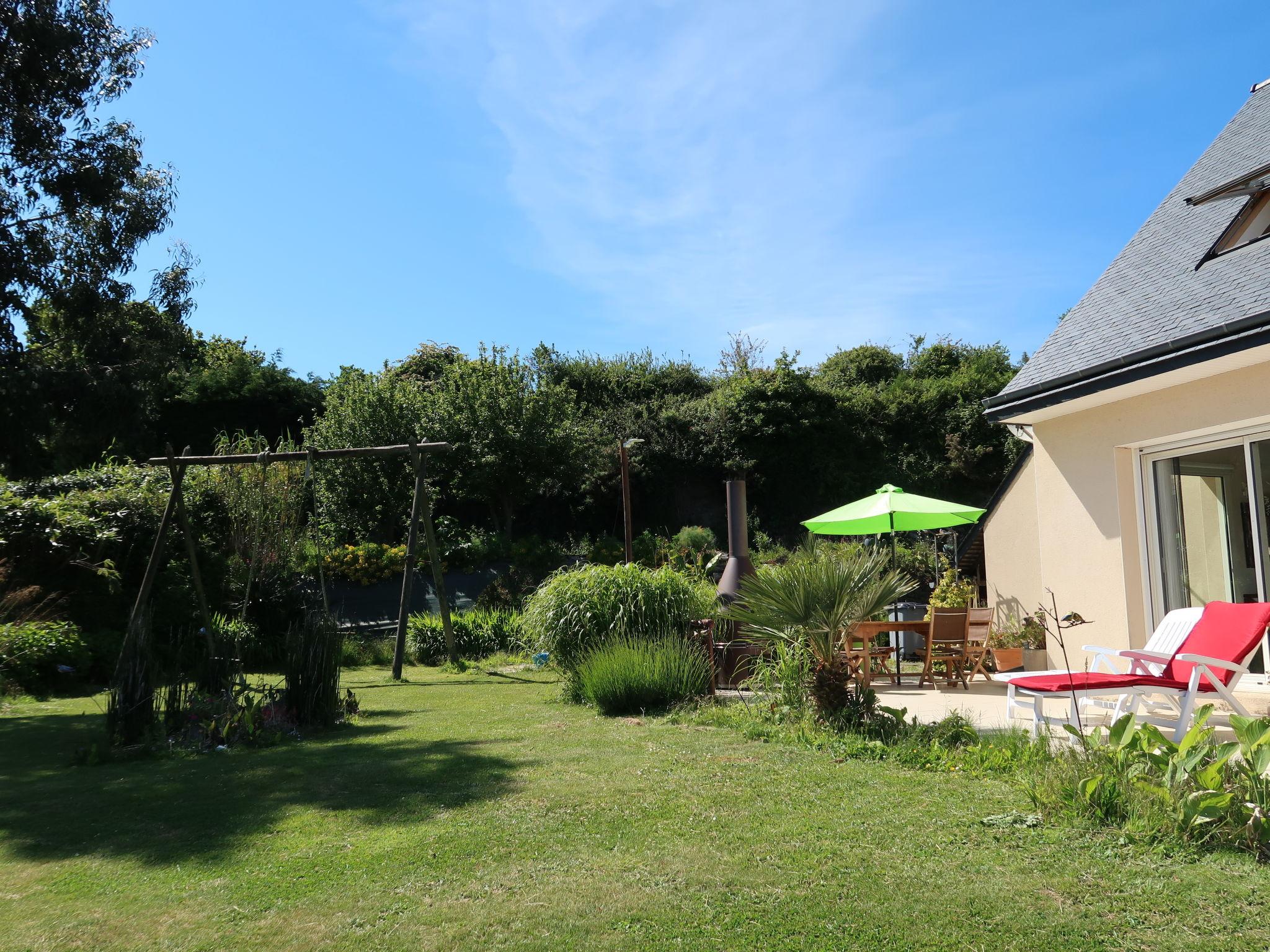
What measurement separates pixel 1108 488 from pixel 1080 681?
2.76 m

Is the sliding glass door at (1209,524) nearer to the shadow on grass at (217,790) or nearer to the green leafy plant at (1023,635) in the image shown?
the green leafy plant at (1023,635)

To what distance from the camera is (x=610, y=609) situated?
8969 mm

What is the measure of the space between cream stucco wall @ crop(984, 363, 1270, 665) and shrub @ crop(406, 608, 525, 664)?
7888mm

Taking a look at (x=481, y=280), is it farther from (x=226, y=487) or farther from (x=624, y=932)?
(x=624, y=932)

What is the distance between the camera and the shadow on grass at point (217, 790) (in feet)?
13.9

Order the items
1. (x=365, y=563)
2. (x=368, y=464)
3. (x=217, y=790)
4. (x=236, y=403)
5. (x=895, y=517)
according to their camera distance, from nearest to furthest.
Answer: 1. (x=217, y=790)
2. (x=895, y=517)
3. (x=365, y=563)
4. (x=368, y=464)
5. (x=236, y=403)

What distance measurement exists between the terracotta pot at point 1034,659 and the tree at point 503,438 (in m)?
14.5

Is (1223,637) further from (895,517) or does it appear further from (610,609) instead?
(895,517)

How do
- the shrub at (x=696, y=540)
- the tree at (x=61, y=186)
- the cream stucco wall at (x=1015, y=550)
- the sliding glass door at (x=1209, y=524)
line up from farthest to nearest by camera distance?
1. the shrub at (x=696, y=540)
2. the tree at (x=61, y=186)
3. the cream stucco wall at (x=1015, y=550)
4. the sliding glass door at (x=1209, y=524)

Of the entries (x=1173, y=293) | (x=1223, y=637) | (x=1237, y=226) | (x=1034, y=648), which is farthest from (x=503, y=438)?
(x=1223, y=637)

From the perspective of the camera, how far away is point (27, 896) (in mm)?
3461

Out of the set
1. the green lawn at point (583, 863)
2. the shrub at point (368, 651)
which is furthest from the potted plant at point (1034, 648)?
the shrub at point (368, 651)

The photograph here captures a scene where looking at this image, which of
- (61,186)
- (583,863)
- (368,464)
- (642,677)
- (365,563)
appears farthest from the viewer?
(368,464)

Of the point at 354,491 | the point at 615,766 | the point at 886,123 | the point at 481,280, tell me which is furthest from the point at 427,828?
the point at 354,491
